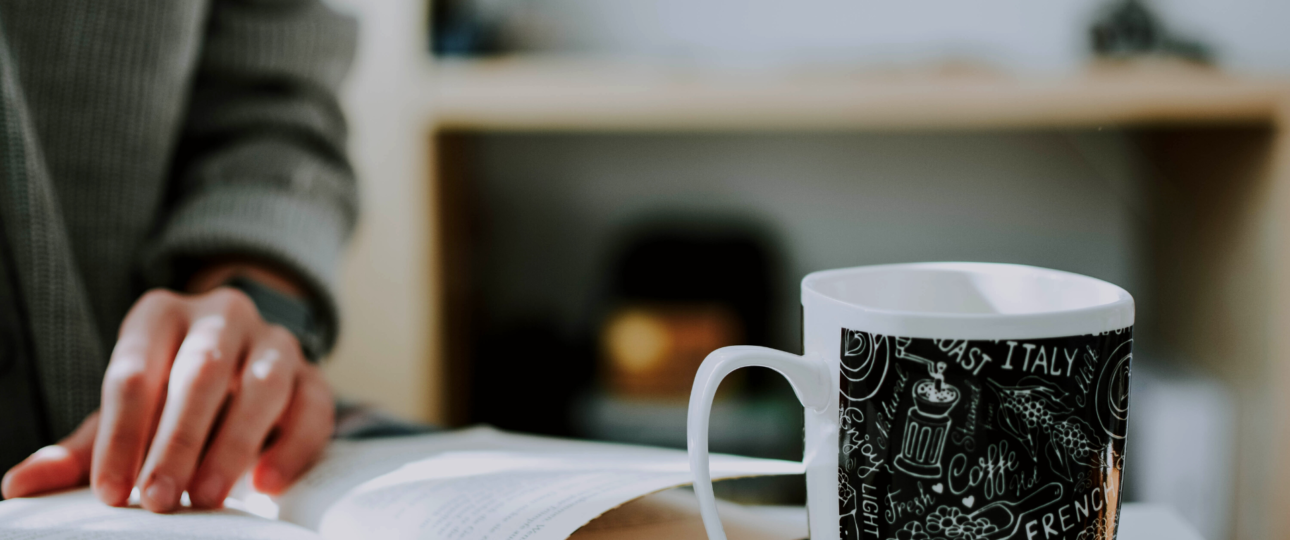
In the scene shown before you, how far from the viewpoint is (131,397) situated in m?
0.31

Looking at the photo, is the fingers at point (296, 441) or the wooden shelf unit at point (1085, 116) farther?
the wooden shelf unit at point (1085, 116)

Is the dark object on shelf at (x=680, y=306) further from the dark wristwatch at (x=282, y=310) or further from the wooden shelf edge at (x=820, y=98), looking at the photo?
the dark wristwatch at (x=282, y=310)

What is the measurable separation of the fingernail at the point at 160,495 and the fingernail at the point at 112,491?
0.01 metres

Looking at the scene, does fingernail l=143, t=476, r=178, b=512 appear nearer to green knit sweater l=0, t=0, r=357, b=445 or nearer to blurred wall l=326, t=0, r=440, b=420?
green knit sweater l=0, t=0, r=357, b=445

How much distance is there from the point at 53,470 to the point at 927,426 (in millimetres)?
310

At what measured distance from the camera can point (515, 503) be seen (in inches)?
10.4

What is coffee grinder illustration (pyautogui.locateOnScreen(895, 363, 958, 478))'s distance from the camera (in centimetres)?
22

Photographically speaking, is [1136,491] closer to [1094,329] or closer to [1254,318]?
[1254,318]

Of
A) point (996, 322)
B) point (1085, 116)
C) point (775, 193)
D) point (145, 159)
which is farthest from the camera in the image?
point (775, 193)

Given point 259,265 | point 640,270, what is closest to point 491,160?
point 640,270

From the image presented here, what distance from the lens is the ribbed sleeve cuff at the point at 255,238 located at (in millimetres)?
508

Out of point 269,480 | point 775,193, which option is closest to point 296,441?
point 269,480

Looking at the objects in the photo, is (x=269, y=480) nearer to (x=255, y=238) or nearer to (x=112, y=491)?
(x=112, y=491)

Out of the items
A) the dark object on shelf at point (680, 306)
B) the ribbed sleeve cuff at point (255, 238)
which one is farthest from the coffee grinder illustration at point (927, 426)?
the dark object on shelf at point (680, 306)
